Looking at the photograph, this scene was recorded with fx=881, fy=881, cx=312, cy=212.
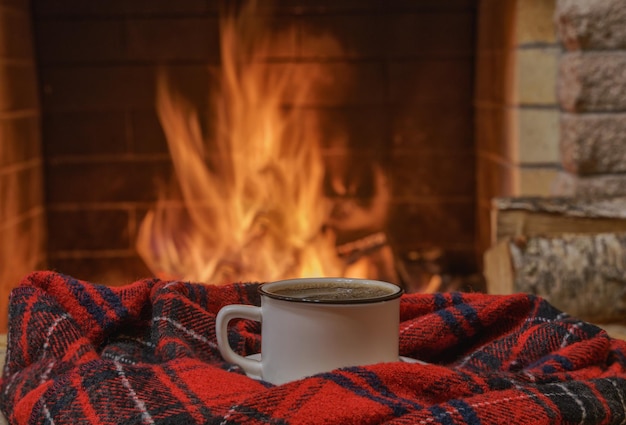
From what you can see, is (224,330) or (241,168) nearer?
(224,330)

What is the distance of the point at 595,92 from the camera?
6.41 feet

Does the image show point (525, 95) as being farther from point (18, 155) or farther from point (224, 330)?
point (224, 330)

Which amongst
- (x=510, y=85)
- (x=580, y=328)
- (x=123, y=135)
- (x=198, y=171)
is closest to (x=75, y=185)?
(x=123, y=135)

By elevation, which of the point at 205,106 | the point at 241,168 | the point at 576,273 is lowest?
the point at 576,273

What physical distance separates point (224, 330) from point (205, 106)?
181 centimetres

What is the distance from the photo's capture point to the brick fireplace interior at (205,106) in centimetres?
247

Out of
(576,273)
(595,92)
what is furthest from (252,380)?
(595,92)

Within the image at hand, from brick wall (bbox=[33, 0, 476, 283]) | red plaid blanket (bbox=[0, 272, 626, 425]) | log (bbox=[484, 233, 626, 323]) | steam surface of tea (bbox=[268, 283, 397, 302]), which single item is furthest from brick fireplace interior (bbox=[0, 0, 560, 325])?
steam surface of tea (bbox=[268, 283, 397, 302])

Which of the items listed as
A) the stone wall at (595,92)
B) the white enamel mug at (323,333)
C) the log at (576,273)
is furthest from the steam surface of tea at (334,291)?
the stone wall at (595,92)

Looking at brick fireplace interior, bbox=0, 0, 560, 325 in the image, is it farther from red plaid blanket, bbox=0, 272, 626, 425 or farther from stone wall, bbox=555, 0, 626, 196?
red plaid blanket, bbox=0, 272, 626, 425

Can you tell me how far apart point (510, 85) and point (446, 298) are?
140cm

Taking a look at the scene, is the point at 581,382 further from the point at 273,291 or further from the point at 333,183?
the point at 333,183

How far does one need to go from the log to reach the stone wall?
16.6 inches

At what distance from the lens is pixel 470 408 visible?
0.67 metres
